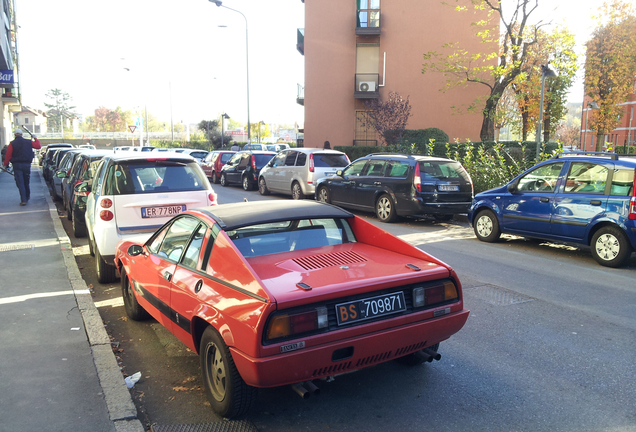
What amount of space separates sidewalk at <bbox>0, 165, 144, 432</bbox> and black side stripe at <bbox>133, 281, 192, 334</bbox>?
20.6 inches

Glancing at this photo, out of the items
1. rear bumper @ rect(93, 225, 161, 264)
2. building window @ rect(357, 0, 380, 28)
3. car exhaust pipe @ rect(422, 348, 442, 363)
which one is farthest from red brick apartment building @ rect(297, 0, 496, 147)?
car exhaust pipe @ rect(422, 348, 442, 363)

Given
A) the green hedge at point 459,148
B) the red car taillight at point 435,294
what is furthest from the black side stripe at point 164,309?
the green hedge at point 459,148

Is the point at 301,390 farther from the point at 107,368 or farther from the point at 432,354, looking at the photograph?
the point at 107,368

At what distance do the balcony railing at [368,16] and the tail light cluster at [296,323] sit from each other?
3049cm

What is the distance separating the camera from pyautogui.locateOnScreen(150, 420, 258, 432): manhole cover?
340cm

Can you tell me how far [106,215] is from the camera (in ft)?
22.6

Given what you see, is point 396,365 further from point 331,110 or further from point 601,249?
point 331,110

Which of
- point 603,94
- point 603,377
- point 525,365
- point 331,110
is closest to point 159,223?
point 525,365

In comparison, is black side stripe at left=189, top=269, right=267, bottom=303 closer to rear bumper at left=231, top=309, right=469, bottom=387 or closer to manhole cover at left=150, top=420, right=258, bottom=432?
rear bumper at left=231, top=309, right=469, bottom=387

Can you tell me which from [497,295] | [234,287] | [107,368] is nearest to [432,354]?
[234,287]

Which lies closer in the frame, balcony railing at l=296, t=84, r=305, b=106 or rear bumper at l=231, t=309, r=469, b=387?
rear bumper at l=231, t=309, r=469, b=387

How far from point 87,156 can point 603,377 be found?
36.0 feet

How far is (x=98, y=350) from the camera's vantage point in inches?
180

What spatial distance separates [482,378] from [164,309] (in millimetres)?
2589
